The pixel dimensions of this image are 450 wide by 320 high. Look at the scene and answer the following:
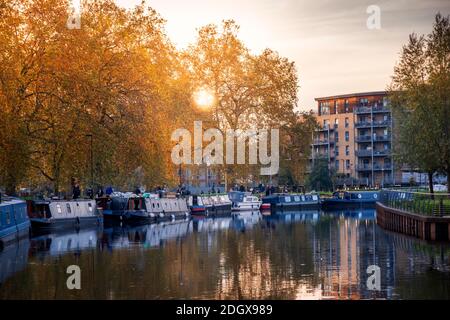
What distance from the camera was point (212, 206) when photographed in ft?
328

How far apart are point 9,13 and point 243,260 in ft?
93.1

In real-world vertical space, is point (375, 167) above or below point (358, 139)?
below

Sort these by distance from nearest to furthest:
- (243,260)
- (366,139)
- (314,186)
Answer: (243,260) → (314,186) → (366,139)

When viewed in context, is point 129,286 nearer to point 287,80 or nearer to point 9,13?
point 9,13

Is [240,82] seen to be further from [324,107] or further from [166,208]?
[324,107]

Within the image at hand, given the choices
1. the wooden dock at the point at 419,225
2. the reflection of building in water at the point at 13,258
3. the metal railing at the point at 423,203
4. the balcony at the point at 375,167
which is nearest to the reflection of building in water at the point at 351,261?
the wooden dock at the point at 419,225

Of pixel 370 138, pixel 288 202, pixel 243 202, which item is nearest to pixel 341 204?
pixel 288 202

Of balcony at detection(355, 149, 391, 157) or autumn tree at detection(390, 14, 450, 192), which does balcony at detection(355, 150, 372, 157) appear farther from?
autumn tree at detection(390, 14, 450, 192)

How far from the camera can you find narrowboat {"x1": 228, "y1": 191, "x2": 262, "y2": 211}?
110 m

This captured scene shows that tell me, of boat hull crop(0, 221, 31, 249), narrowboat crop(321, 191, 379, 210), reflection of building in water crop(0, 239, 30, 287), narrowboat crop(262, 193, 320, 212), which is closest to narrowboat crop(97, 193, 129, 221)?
boat hull crop(0, 221, 31, 249)

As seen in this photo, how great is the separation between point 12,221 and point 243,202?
61650 millimetres

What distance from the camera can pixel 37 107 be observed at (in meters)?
62.5

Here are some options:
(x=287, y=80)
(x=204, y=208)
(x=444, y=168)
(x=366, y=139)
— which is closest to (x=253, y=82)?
(x=287, y=80)

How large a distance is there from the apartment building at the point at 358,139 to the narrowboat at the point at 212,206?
2283 inches
